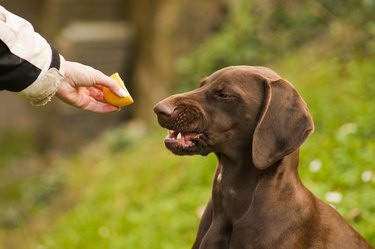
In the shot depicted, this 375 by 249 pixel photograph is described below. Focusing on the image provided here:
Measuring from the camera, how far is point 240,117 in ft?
14.0

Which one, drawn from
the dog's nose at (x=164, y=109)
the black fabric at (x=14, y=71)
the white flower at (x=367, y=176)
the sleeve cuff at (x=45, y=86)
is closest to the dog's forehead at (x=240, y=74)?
the dog's nose at (x=164, y=109)

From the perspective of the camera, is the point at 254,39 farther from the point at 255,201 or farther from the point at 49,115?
the point at 255,201

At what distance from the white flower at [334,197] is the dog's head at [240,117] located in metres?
2.16

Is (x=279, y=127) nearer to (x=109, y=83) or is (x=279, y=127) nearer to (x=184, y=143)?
(x=184, y=143)

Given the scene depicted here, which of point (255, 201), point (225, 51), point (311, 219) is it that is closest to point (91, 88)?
point (255, 201)

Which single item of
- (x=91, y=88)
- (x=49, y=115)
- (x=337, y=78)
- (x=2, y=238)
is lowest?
(x=49, y=115)

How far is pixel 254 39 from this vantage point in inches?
464

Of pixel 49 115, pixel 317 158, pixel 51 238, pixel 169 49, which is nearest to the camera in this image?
pixel 317 158

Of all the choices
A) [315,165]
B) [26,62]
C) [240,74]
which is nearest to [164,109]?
[240,74]

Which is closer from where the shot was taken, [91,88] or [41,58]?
[41,58]

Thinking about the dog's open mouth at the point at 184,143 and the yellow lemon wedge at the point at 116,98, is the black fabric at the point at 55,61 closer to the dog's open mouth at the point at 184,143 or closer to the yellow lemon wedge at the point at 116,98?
the yellow lemon wedge at the point at 116,98

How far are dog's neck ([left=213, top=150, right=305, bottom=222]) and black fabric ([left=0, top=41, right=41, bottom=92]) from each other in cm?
115

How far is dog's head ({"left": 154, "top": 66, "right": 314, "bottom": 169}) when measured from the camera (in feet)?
13.5

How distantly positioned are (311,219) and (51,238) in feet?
16.8
